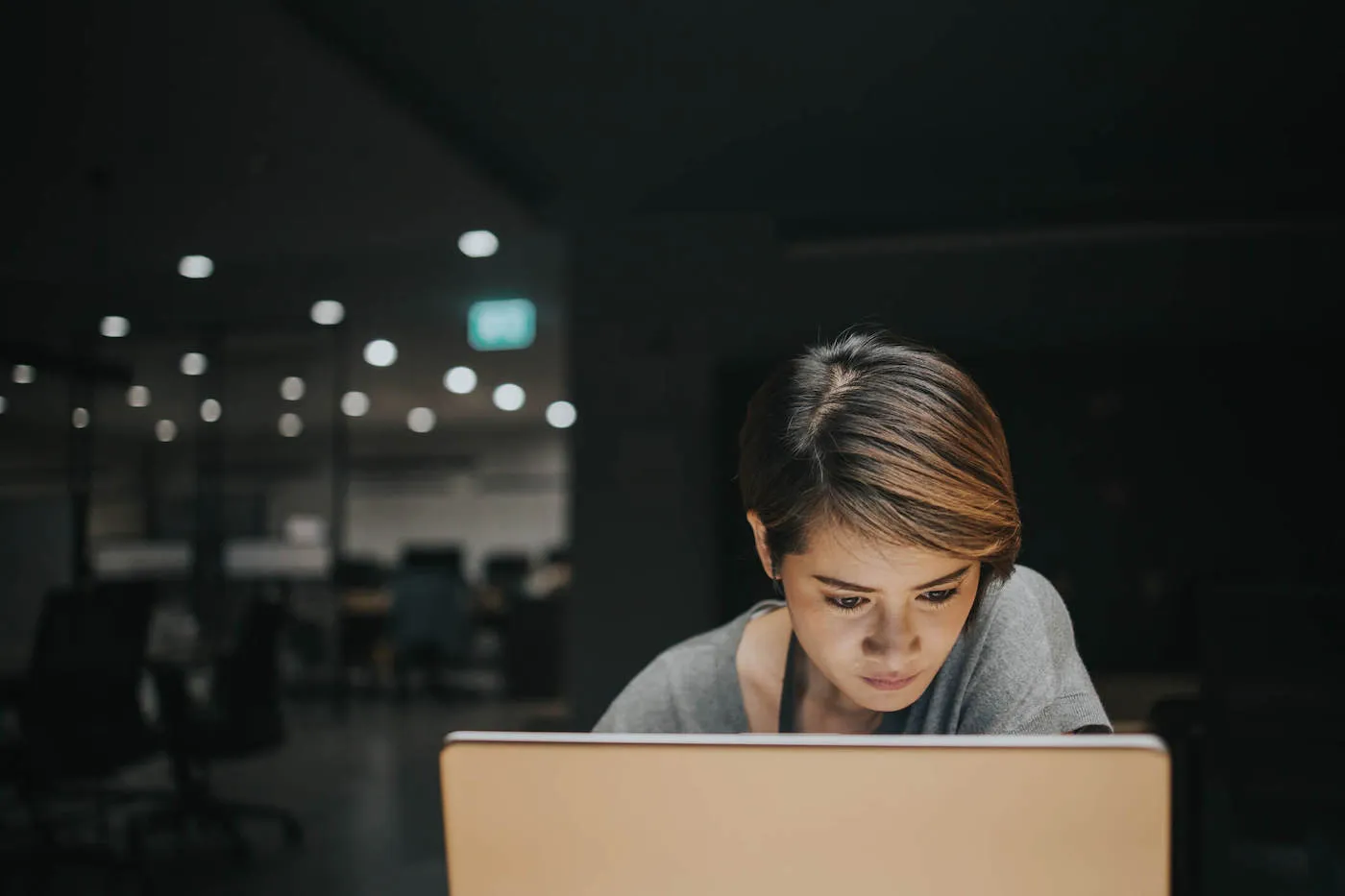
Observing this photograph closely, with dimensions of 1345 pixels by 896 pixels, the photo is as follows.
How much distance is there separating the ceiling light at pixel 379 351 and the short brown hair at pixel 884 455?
11.3 feet

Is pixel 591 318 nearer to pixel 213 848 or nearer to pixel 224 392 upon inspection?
pixel 224 392

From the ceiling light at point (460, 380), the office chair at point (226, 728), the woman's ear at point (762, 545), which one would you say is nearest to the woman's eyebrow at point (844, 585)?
the woman's ear at point (762, 545)

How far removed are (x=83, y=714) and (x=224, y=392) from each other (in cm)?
115

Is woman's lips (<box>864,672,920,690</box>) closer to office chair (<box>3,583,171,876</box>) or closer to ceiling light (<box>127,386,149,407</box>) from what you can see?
office chair (<box>3,583,171,876</box>)

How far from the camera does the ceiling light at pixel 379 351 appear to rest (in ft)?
16.5

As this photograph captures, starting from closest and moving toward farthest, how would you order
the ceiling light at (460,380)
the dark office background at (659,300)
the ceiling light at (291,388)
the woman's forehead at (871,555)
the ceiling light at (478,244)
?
the woman's forehead at (871,555) → the dark office background at (659,300) → the ceiling light at (478,244) → the ceiling light at (291,388) → the ceiling light at (460,380)

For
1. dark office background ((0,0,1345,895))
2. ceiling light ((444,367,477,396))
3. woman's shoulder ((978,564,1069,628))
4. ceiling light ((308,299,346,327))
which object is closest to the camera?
woman's shoulder ((978,564,1069,628))

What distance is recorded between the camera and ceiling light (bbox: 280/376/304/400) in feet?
13.1

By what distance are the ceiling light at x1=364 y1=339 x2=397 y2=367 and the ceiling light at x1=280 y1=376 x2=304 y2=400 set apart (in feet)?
→ 2.68

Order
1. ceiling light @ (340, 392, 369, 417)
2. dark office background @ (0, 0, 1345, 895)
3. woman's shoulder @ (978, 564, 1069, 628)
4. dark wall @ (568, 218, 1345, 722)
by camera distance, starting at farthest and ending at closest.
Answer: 1. ceiling light @ (340, 392, 369, 417)
2. dark office background @ (0, 0, 1345, 895)
3. dark wall @ (568, 218, 1345, 722)
4. woman's shoulder @ (978, 564, 1069, 628)

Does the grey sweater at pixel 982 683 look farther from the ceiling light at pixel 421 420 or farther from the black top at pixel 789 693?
the ceiling light at pixel 421 420

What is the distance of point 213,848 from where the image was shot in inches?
134

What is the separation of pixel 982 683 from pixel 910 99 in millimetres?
1640

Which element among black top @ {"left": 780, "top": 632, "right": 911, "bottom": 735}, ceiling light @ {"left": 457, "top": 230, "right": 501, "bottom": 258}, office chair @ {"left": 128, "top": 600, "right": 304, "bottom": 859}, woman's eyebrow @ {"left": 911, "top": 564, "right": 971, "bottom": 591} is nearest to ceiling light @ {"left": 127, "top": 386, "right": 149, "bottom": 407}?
office chair @ {"left": 128, "top": 600, "right": 304, "bottom": 859}
